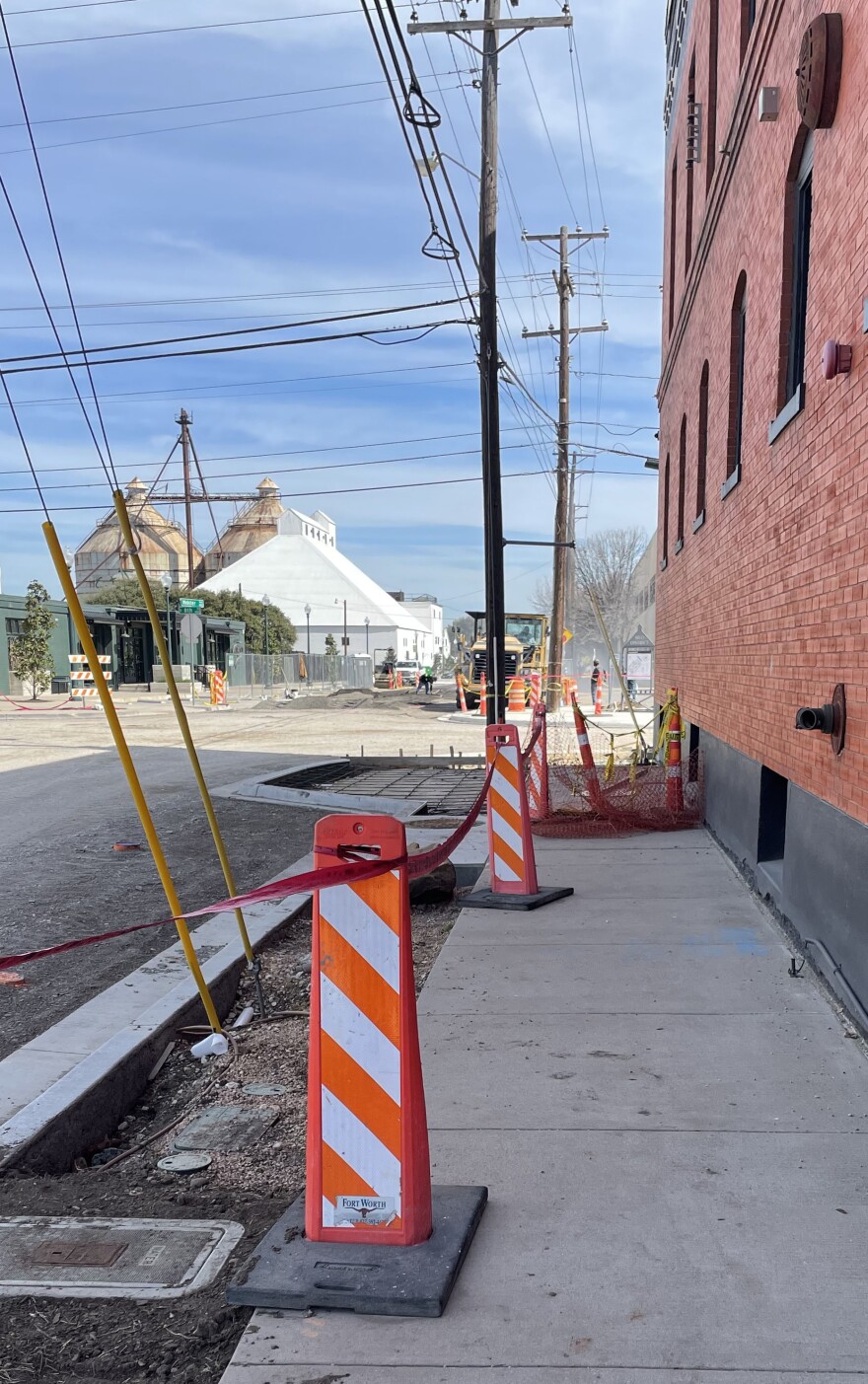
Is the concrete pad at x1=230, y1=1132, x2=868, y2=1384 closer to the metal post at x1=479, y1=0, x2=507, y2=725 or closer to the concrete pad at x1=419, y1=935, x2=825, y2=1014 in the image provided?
the concrete pad at x1=419, y1=935, x2=825, y2=1014

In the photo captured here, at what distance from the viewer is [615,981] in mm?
5707

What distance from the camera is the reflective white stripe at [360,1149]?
3037 mm

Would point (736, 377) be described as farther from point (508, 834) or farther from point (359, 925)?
point (359, 925)

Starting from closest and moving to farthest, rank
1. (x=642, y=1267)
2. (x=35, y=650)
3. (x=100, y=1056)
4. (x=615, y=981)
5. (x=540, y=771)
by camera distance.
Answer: (x=642, y=1267)
(x=100, y=1056)
(x=615, y=981)
(x=540, y=771)
(x=35, y=650)

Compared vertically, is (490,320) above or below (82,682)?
above

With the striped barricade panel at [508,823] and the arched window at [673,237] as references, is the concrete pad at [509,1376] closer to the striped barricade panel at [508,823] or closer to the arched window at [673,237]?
the striped barricade panel at [508,823]

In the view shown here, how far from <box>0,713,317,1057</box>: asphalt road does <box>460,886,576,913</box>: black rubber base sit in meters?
2.10

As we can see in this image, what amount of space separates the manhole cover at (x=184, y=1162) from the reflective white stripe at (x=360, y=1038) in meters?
1.31

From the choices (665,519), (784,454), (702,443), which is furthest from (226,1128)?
(665,519)

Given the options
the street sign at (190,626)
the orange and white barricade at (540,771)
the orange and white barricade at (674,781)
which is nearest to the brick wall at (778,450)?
the orange and white barricade at (674,781)

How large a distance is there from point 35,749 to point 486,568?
1046 centimetres

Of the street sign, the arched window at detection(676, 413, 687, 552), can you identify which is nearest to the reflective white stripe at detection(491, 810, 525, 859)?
the arched window at detection(676, 413, 687, 552)

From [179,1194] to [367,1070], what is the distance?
3.89 ft

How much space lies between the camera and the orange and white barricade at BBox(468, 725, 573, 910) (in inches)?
299
